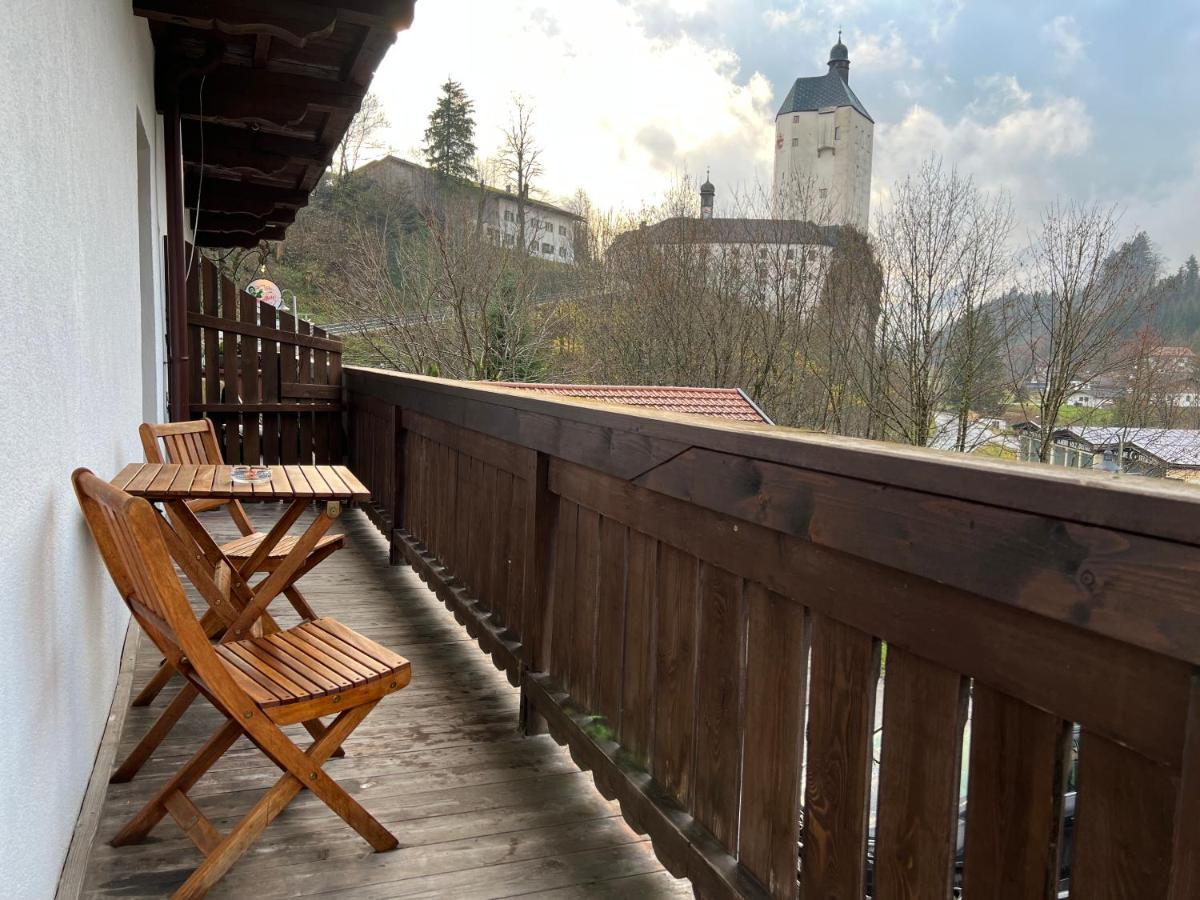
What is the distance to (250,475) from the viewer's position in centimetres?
284

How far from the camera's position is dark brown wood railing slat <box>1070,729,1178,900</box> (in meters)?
0.91

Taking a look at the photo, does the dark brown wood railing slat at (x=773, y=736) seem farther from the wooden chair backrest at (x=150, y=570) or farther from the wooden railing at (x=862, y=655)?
the wooden chair backrest at (x=150, y=570)

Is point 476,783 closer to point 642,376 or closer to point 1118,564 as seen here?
point 1118,564

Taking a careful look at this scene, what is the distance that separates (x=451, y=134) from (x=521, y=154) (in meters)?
10.3

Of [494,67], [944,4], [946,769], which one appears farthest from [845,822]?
[944,4]

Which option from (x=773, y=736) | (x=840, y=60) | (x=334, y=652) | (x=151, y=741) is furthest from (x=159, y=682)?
(x=840, y=60)

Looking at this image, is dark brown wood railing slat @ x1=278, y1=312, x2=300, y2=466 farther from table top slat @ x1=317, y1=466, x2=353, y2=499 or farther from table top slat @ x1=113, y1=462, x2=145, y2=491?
table top slat @ x1=113, y1=462, x2=145, y2=491

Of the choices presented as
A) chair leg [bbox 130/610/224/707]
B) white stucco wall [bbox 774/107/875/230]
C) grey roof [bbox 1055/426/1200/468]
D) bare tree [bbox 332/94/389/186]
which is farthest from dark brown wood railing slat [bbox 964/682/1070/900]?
Answer: white stucco wall [bbox 774/107/875/230]

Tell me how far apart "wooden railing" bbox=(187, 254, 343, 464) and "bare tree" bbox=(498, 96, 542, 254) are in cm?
1419

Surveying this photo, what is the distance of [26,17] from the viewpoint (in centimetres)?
149

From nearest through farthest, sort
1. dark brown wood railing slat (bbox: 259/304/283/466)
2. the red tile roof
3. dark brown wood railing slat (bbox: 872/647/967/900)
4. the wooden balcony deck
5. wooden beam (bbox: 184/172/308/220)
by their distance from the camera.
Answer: dark brown wood railing slat (bbox: 872/647/967/900) < the wooden balcony deck < dark brown wood railing slat (bbox: 259/304/283/466) < wooden beam (bbox: 184/172/308/220) < the red tile roof

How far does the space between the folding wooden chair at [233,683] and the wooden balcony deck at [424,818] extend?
0.10m

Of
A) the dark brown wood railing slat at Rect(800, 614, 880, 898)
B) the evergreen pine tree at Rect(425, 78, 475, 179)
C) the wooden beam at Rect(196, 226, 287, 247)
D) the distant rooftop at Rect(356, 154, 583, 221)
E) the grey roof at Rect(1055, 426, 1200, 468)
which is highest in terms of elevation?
the evergreen pine tree at Rect(425, 78, 475, 179)

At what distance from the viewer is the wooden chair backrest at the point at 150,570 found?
5.63 ft
